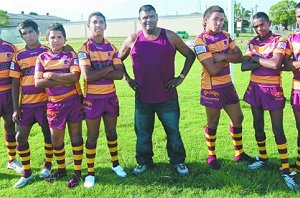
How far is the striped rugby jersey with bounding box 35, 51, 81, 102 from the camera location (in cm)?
449

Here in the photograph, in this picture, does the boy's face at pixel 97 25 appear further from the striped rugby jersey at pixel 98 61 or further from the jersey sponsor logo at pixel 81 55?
the jersey sponsor logo at pixel 81 55

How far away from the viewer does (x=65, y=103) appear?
15.0 feet

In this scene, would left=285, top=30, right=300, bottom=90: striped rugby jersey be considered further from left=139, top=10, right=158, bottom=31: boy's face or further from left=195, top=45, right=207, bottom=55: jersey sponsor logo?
left=139, top=10, right=158, bottom=31: boy's face

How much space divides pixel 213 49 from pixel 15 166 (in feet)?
10.4

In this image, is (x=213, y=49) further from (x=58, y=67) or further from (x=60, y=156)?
(x=60, y=156)

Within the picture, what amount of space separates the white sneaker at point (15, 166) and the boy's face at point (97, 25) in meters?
2.21

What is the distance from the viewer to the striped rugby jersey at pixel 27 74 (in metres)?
4.76

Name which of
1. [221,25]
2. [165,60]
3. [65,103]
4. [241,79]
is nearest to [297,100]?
[221,25]

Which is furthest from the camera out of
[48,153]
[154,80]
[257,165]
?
[48,153]

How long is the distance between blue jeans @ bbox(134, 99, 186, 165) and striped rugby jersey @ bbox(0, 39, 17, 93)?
5.64 feet

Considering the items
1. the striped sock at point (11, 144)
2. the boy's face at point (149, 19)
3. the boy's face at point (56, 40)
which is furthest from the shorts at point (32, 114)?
the boy's face at point (149, 19)

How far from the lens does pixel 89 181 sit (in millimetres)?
4727

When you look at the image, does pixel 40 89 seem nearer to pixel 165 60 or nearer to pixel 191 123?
pixel 165 60

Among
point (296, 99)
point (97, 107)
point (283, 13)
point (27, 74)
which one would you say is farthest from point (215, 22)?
point (283, 13)
